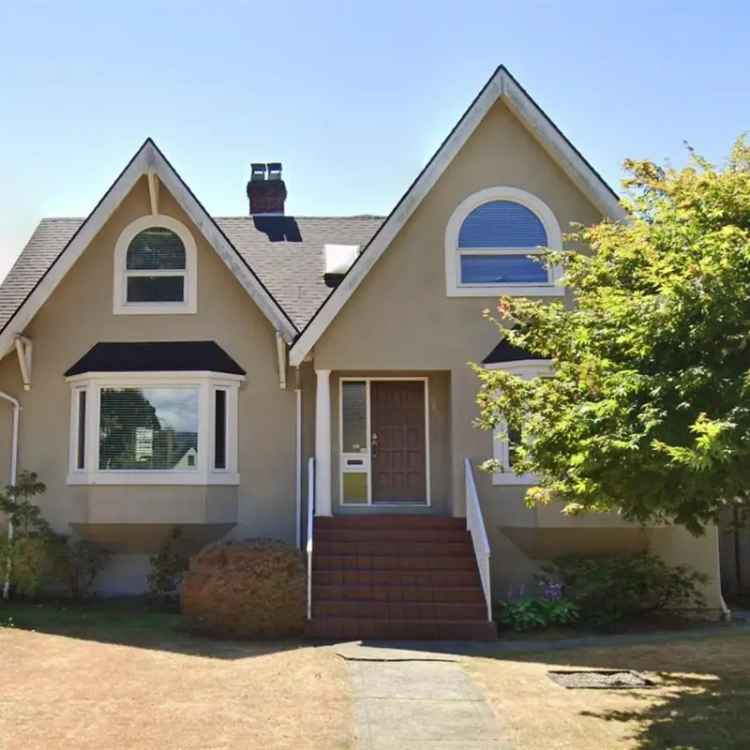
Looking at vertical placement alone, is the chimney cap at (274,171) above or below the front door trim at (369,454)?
above

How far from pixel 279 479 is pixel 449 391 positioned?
128 inches

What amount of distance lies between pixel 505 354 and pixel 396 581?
4.02 m

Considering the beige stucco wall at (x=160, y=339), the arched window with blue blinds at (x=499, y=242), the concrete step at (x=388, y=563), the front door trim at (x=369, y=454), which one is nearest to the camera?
the concrete step at (x=388, y=563)

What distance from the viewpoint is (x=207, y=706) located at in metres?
7.62

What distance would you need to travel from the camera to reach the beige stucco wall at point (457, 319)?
44.6 feet

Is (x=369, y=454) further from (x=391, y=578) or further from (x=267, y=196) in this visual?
(x=267, y=196)

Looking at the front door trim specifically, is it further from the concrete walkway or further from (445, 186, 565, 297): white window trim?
the concrete walkway

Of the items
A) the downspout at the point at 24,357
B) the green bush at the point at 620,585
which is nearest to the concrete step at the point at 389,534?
the green bush at the point at 620,585

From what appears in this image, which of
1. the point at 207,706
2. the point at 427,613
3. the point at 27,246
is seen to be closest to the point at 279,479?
the point at 427,613

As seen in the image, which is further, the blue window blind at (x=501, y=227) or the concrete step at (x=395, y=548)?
the blue window blind at (x=501, y=227)

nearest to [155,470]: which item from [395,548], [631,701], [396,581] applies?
[395,548]

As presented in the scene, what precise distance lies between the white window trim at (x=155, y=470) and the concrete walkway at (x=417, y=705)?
187 inches

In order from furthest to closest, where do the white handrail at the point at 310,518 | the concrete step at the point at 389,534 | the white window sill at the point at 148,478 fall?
the white window sill at the point at 148,478
the concrete step at the point at 389,534
the white handrail at the point at 310,518

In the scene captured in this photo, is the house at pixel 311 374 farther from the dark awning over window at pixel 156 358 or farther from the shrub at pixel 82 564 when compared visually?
the shrub at pixel 82 564
